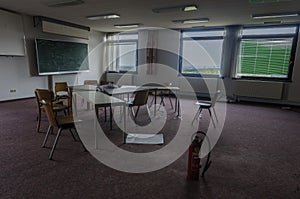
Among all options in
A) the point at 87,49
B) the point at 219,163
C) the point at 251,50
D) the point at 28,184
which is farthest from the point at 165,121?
the point at 87,49

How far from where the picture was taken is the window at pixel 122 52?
856cm

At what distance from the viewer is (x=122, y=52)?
8828 millimetres

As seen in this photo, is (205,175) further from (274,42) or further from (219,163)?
(274,42)

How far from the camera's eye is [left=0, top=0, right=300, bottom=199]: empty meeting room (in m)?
2.28

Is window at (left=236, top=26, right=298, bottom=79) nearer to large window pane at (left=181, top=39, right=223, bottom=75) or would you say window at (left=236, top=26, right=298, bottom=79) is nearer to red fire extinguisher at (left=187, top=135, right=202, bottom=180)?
large window pane at (left=181, top=39, right=223, bottom=75)

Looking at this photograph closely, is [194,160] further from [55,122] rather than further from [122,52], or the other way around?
[122,52]

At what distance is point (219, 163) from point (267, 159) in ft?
2.39

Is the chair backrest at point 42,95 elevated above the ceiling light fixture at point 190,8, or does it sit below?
below

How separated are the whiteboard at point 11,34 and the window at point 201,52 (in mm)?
5299

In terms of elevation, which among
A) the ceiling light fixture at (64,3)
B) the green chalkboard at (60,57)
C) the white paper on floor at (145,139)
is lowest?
the white paper on floor at (145,139)

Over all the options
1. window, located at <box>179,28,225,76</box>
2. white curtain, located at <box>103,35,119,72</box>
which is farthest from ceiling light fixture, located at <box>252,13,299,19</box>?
white curtain, located at <box>103,35,119,72</box>

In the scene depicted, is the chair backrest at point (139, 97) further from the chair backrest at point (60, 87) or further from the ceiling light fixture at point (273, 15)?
the ceiling light fixture at point (273, 15)

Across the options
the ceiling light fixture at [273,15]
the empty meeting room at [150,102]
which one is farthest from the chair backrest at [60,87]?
the ceiling light fixture at [273,15]

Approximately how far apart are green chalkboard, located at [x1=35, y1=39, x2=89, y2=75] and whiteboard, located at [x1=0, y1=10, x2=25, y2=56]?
438 mm
